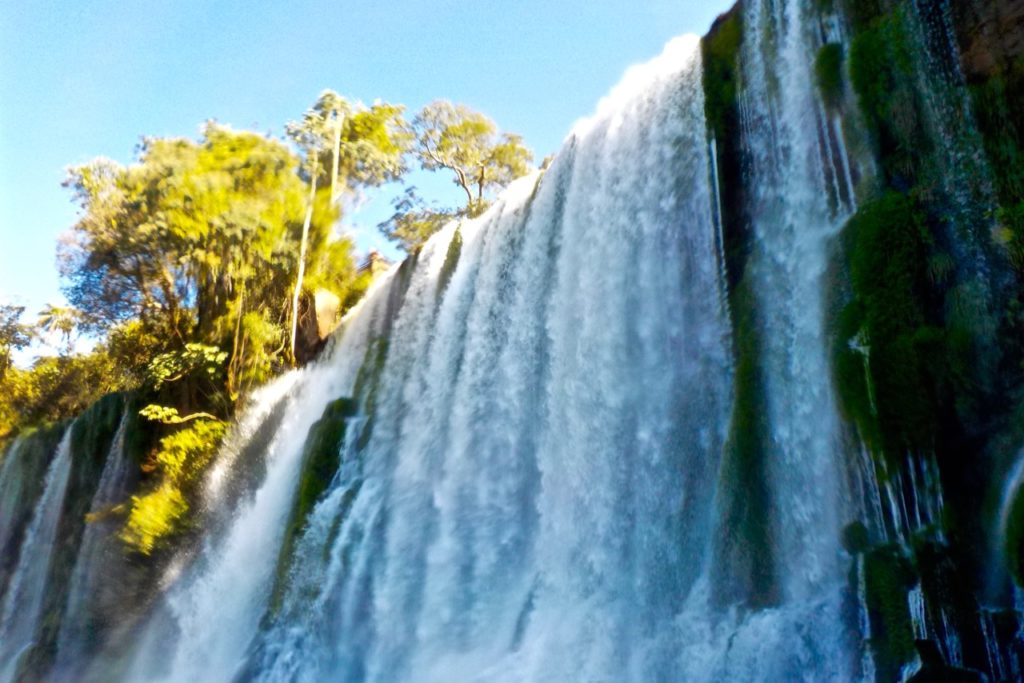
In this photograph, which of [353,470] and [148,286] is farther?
[148,286]

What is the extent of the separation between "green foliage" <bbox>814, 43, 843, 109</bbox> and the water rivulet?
0.08 feet

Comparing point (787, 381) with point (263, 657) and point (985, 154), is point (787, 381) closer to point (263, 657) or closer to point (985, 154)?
point (985, 154)

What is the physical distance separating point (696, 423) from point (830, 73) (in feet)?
11.9

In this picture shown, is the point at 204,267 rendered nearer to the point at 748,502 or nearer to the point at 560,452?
the point at 560,452

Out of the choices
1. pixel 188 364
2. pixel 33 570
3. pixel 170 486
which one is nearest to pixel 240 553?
pixel 170 486

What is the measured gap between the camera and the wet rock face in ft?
21.7

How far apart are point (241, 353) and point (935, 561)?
12.9 meters

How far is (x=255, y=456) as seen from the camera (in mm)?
14289

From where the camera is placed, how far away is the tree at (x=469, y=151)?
23.8 m

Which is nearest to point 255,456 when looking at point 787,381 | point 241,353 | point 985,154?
point 241,353

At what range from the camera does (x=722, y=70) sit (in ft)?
30.1

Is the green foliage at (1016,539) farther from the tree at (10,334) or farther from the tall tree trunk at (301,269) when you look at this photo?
the tree at (10,334)

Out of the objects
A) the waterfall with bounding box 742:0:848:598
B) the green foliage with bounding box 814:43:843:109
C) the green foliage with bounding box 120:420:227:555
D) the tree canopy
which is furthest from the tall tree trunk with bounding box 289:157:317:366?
the green foliage with bounding box 814:43:843:109

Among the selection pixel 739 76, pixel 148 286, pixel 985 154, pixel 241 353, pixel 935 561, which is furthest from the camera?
pixel 148 286
